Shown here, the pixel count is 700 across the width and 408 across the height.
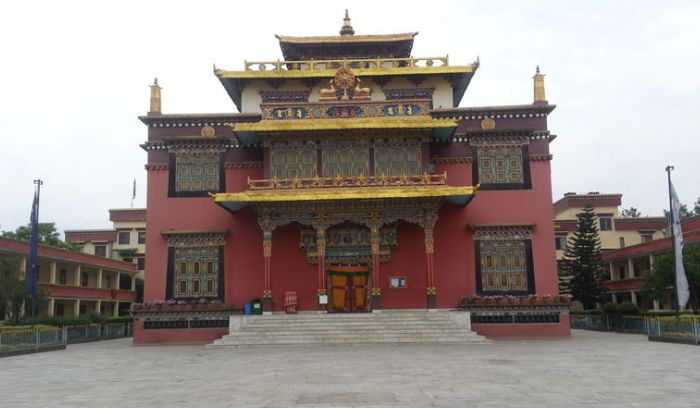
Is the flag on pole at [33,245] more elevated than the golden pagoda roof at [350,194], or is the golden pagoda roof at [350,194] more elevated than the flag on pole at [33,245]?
the golden pagoda roof at [350,194]

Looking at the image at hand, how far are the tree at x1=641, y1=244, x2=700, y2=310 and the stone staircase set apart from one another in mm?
13780

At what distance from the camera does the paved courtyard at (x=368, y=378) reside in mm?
9508

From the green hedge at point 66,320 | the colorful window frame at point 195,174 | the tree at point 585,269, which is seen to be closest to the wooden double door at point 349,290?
the colorful window frame at point 195,174

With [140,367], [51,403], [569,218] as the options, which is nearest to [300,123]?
[140,367]

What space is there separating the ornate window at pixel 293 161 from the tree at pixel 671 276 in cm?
1843

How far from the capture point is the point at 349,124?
83.4 ft

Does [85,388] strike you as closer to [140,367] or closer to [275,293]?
[140,367]

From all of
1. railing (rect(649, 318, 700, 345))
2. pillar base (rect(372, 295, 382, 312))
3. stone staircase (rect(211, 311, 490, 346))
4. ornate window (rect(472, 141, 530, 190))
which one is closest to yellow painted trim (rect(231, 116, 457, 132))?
ornate window (rect(472, 141, 530, 190))

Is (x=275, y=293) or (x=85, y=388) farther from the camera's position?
(x=275, y=293)

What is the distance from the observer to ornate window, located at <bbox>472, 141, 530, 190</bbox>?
87.5 feet

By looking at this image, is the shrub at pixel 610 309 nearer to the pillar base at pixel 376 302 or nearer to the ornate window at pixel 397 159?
the ornate window at pixel 397 159

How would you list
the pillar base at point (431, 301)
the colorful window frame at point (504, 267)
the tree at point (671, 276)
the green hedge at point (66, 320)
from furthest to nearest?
1. the tree at point (671, 276)
2. the green hedge at point (66, 320)
3. the colorful window frame at point (504, 267)
4. the pillar base at point (431, 301)

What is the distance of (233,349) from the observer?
21203 millimetres

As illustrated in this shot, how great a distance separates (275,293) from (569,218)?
3329 cm
